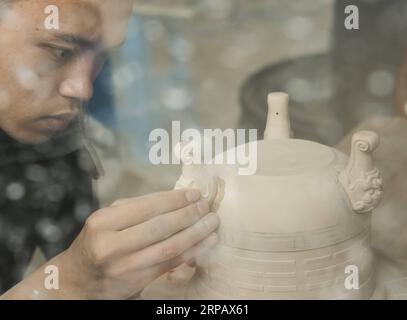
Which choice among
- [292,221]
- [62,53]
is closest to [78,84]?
[62,53]

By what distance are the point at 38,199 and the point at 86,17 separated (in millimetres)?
194

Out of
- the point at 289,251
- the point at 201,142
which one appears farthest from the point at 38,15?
the point at 289,251

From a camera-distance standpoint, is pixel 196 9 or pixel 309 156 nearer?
pixel 309 156

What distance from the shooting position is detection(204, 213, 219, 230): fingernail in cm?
53

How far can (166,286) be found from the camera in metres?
0.60

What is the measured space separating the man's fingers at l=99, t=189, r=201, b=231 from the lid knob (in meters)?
0.11

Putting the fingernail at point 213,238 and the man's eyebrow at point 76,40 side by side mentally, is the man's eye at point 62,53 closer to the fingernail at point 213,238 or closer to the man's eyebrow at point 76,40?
the man's eyebrow at point 76,40

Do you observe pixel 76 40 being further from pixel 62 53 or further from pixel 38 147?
pixel 38 147

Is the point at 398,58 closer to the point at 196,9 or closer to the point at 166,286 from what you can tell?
the point at 196,9

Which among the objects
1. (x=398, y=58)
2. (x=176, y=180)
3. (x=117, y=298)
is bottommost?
(x=117, y=298)

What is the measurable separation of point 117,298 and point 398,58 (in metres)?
0.37

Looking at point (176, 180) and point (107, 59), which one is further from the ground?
point (107, 59)

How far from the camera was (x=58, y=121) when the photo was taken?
620 millimetres

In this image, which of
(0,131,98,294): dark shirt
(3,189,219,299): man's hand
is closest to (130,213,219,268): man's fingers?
(3,189,219,299): man's hand
